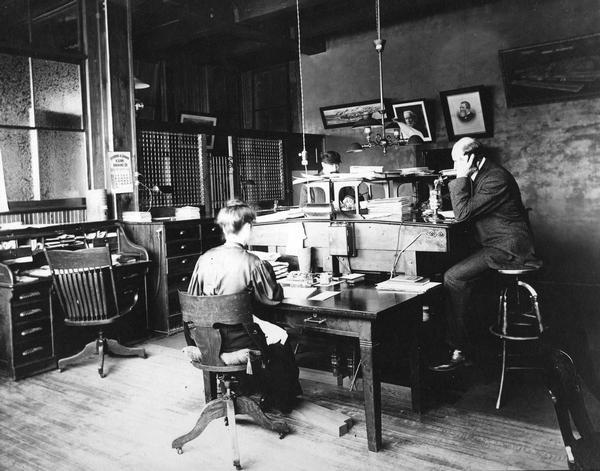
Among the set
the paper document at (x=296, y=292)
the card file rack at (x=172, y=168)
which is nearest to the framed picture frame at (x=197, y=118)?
the card file rack at (x=172, y=168)

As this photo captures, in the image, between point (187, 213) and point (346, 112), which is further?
point (346, 112)

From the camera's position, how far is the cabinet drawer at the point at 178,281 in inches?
223

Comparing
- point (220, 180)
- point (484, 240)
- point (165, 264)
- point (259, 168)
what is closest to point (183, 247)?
point (165, 264)

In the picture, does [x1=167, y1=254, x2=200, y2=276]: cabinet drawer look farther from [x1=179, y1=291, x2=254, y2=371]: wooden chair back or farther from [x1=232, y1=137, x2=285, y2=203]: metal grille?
[x1=179, y1=291, x2=254, y2=371]: wooden chair back

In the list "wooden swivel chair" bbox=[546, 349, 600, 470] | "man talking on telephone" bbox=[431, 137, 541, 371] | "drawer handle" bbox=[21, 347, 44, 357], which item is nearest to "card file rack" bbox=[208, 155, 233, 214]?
"drawer handle" bbox=[21, 347, 44, 357]

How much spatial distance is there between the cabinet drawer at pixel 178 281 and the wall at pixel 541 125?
12.4 ft

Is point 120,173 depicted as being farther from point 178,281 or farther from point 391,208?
point 391,208

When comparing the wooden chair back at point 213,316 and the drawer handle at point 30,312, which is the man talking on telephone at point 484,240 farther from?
the drawer handle at point 30,312

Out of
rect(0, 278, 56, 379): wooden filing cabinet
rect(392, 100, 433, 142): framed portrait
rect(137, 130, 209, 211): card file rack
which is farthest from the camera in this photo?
rect(392, 100, 433, 142): framed portrait

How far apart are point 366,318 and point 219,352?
831 millimetres

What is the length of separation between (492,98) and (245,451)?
20.3 feet

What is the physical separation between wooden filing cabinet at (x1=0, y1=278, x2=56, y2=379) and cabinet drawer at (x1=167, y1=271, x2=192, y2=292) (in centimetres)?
126

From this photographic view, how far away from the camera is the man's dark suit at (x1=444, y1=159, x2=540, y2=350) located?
3.88m

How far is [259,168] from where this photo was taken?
8.09m
